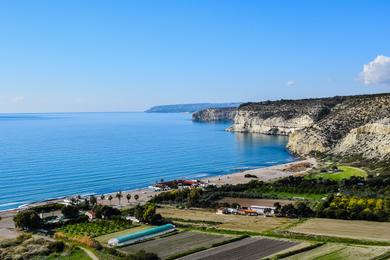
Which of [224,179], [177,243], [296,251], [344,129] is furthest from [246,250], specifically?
[344,129]

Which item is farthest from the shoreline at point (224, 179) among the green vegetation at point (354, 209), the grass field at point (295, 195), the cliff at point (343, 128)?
the green vegetation at point (354, 209)

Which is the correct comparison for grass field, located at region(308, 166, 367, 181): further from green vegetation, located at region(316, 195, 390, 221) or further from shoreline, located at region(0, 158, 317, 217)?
green vegetation, located at region(316, 195, 390, 221)

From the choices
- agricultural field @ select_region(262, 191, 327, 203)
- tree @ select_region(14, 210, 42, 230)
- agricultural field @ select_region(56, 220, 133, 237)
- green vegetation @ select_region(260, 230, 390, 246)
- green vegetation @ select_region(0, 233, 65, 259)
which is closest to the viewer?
green vegetation @ select_region(0, 233, 65, 259)

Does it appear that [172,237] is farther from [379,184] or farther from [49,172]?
[49,172]

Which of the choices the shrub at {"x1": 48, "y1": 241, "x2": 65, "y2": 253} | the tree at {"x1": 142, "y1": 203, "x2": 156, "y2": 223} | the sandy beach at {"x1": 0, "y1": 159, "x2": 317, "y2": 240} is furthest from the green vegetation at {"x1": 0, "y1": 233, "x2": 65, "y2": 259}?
the tree at {"x1": 142, "y1": 203, "x2": 156, "y2": 223}

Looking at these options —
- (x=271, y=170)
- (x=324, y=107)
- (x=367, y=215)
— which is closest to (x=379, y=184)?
(x=367, y=215)

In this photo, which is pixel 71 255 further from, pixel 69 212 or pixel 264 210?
pixel 264 210

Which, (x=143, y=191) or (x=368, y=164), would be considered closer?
(x=143, y=191)
